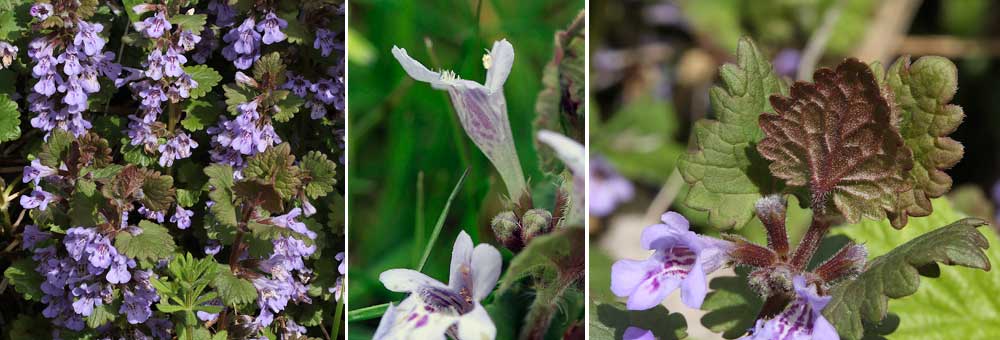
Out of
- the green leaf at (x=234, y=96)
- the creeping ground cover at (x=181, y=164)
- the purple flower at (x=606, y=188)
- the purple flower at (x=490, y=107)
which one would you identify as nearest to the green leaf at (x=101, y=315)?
the creeping ground cover at (x=181, y=164)

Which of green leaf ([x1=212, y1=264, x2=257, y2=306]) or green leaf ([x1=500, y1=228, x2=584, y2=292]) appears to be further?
green leaf ([x1=212, y1=264, x2=257, y2=306])

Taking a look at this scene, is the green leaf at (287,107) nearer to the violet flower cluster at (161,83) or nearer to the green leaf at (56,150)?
the violet flower cluster at (161,83)

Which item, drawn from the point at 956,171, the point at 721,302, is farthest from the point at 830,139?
the point at 956,171

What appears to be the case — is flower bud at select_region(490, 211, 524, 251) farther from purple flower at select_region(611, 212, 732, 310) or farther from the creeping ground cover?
the creeping ground cover

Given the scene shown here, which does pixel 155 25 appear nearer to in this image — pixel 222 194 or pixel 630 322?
pixel 222 194

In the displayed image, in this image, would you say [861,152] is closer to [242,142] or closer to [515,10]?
[515,10]

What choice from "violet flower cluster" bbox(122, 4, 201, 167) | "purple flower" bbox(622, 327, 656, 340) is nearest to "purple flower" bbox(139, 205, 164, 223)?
"violet flower cluster" bbox(122, 4, 201, 167)
